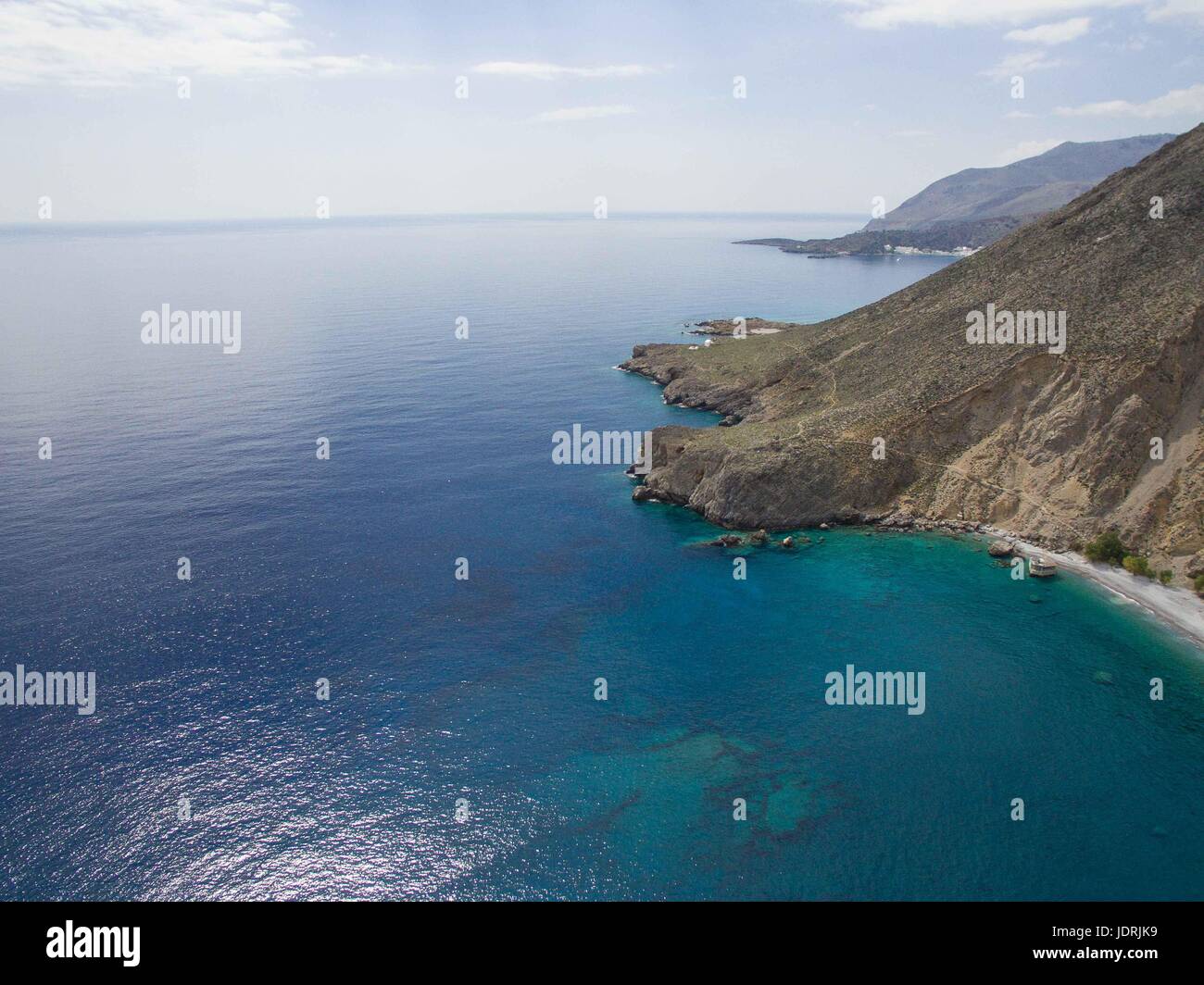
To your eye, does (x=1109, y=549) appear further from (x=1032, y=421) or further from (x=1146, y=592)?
(x=1032, y=421)

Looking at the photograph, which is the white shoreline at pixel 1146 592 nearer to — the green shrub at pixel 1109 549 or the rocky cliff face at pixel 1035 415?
the green shrub at pixel 1109 549

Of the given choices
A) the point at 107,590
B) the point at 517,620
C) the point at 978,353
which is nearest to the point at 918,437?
the point at 978,353

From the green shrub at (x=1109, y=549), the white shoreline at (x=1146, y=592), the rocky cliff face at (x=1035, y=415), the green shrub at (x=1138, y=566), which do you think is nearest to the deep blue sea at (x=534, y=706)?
the white shoreline at (x=1146, y=592)

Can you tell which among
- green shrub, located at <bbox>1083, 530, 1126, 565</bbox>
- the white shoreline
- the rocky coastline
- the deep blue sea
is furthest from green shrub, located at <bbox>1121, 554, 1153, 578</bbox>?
the deep blue sea

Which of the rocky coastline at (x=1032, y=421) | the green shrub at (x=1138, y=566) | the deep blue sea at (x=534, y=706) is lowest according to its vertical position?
the deep blue sea at (x=534, y=706)

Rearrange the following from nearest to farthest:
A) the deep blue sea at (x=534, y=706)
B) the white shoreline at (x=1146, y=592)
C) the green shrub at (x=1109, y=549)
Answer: the deep blue sea at (x=534, y=706) → the white shoreline at (x=1146, y=592) → the green shrub at (x=1109, y=549)

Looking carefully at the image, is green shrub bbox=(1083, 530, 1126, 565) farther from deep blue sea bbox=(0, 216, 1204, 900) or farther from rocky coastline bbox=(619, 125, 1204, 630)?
deep blue sea bbox=(0, 216, 1204, 900)
